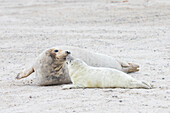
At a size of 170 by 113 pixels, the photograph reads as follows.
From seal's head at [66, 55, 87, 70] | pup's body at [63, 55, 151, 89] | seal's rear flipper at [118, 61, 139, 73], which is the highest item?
seal's head at [66, 55, 87, 70]

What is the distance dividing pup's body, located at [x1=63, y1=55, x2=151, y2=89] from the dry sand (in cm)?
17

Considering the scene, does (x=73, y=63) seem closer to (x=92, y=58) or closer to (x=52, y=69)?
(x=52, y=69)

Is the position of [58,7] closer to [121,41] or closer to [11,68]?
[121,41]

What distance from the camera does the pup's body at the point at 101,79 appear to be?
521cm

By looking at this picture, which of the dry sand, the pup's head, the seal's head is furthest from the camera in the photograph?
the pup's head

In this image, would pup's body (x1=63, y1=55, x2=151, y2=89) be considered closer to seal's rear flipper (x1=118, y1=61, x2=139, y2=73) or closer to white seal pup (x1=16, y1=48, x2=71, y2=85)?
white seal pup (x1=16, y1=48, x2=71, y2=85)

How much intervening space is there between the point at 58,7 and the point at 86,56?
1069 centimetres

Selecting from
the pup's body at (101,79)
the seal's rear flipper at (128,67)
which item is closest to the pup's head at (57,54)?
the pup's body at (101,79)

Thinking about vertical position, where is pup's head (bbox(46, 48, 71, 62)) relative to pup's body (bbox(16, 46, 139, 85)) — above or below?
above

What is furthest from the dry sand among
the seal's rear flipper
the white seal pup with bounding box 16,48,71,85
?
the white seal pup with bounding box 16,48,71,85

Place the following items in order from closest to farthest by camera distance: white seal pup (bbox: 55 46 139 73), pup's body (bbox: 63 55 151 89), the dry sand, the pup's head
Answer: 1. the dry sand
2. pup's body (bbox: 63 55 151 89)
3. the pup's head
4. white seal pup (bbox: 55 46 139 73)

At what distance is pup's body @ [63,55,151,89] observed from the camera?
521 centimetres

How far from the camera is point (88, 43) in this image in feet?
32.5

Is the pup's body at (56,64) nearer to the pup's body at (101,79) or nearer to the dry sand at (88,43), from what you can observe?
the dry sand at (88,43)
